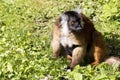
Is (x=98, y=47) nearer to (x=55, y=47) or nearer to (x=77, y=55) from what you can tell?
(x=77, y=55)

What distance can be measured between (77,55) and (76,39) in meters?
0.31

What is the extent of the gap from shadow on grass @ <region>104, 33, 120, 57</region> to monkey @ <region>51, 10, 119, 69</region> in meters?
0.54

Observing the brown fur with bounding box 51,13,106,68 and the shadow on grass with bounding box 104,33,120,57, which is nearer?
the brown fur with bounding box 51,13,106,68

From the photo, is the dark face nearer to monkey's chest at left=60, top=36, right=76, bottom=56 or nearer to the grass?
monkey's chest at left=60, top=36, right=76, bottom=56

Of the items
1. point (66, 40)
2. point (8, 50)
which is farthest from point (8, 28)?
point (66, 40)

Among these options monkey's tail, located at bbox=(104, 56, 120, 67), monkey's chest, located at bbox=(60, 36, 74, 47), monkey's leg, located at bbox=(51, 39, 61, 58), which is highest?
monkey's chest, located at bbox=(60, 36, 74, 47)

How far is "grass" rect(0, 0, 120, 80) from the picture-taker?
21.9ft

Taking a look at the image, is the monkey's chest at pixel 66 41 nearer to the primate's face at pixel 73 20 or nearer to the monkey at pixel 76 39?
the monkey at pixel 76 39

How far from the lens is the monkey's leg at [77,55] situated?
23.3ft

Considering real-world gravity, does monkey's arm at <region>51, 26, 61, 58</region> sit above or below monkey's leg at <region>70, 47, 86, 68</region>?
above

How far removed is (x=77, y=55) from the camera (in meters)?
7.14

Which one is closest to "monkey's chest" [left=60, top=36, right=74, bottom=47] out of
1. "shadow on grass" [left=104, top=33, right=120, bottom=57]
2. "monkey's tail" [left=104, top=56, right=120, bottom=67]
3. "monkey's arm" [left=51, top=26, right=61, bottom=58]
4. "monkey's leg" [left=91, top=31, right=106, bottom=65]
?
"monkey's arm" [left=51, top=26, right=61, bottom=58]

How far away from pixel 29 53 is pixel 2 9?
8.13ft

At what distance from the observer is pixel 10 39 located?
788 cm
